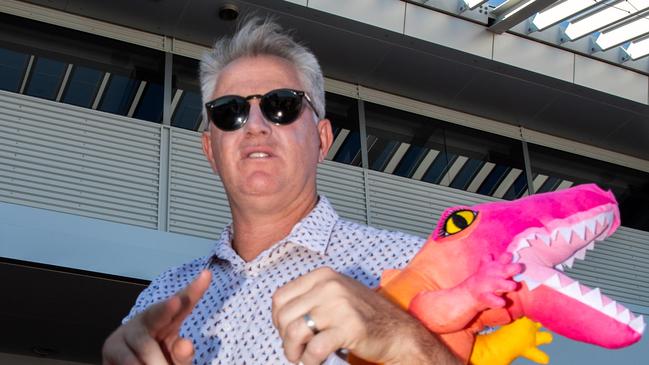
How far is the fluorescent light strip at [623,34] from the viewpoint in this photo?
9438 mm

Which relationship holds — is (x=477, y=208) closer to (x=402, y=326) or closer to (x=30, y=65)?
(x=402, y=326)

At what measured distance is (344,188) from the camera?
9.84 m

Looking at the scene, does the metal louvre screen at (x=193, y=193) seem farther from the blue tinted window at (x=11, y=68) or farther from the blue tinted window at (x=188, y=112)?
the blue tinted window at (x=11, y=68)

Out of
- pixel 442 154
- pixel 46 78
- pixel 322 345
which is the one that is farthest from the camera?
pixel 442 154

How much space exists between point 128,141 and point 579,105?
5.34 metres

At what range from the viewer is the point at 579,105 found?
Result: 11.0 metres

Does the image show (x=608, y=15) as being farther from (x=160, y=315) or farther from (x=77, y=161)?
(x=160, y=315)

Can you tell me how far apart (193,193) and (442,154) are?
328cm

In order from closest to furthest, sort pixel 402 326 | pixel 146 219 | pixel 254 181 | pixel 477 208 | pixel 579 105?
1. pixel 402 326
2. pixel 477 208
3. pixel 254 181
4. pixel 146 219
5. pixel 579 105

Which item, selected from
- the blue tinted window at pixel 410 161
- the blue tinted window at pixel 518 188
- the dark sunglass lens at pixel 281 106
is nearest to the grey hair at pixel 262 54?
the dark sunglass lens at pixel 281 106

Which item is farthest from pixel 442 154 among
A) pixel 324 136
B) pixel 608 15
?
pixel 324 136

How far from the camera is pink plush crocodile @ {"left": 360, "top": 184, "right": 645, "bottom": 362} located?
156 cm

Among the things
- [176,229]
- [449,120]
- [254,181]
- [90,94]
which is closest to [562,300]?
[254,181]

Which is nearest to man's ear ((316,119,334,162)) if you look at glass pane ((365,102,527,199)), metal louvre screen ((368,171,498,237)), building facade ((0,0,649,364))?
building facade ((0,0,649,364))
